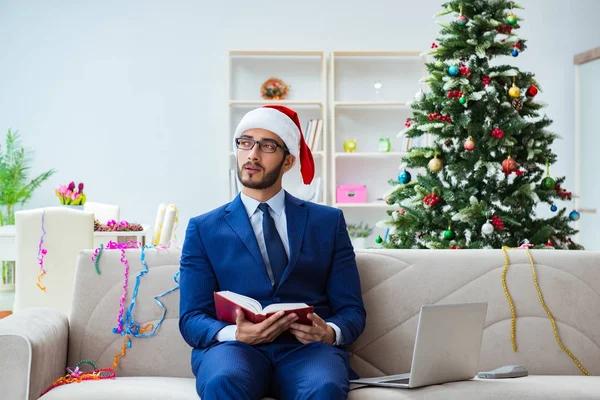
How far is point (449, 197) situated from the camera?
3.12 meters

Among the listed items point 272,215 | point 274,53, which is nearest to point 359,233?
point 274,53

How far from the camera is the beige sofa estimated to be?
2383 mm

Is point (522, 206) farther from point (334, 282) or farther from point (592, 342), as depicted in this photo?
point (334, 282)

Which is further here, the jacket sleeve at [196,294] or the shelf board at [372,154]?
the shelf board at [372,154]

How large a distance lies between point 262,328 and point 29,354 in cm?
64

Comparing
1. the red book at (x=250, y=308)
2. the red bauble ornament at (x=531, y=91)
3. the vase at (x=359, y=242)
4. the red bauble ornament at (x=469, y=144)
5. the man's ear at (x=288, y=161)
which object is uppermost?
the red bauble ornament at (x=531, y=91)

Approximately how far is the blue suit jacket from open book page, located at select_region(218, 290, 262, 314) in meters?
0.11

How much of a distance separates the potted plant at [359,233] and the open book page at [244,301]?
13.2 feet

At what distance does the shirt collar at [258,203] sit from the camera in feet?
7.73

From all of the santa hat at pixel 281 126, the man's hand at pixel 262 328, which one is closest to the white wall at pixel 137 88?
the santa hat at pixel 281 126

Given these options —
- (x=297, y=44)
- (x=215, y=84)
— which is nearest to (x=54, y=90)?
(x=215, y=84)

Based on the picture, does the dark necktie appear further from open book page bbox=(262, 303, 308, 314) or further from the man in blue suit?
open book page bbox=(262, 303, 308, 314)

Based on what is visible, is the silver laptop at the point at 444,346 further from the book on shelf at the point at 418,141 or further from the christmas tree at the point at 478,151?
the book on shelf at the point at 418,141

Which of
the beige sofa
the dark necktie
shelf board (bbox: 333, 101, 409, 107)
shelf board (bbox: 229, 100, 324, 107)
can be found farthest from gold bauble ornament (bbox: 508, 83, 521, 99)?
shelf board (bbox: 229, 100, 324, 107)
